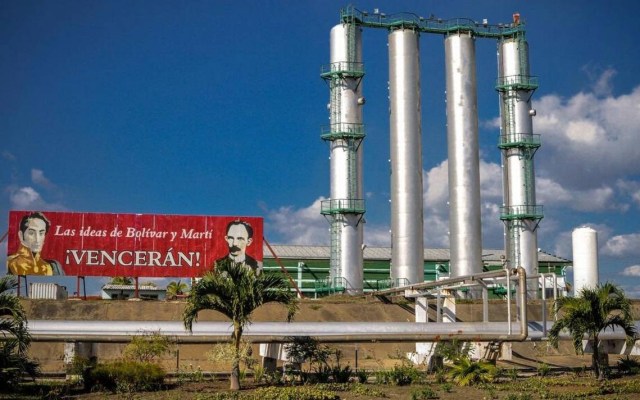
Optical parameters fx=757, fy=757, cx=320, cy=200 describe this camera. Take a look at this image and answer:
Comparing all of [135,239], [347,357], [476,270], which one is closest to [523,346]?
[347,357]

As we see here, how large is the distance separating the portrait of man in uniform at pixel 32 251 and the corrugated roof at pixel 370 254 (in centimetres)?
2544

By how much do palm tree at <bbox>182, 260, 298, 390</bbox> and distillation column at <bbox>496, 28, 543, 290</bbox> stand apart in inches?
1362

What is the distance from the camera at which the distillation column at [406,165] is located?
51.4m

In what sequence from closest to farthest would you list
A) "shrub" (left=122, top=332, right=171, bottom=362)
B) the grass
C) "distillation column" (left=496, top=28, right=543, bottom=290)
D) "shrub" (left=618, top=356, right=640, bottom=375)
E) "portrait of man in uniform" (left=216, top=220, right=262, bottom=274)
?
the grass, "shrub" (left=122, top=332, right=171, bottom=362), "shrub" (left=618, top=356, right=640, bottom=375), "portrait of man in uniform" (left=216, top=220, right=262, bottom=274), "distillation column" (left=496, top=28, right=543, bottom=290)

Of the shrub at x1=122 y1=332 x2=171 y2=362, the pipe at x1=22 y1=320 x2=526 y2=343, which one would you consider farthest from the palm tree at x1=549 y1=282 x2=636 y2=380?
the shrub at x1=122 y1=332 x2=171 y2=362

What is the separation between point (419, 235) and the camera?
51.9m

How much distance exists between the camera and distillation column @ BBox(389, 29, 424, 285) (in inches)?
2024

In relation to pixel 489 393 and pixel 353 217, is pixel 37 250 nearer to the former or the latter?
pixel 353 217

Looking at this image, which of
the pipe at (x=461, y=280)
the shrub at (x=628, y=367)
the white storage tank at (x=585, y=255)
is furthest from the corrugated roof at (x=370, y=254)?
the shrub at (x=628, y=367)

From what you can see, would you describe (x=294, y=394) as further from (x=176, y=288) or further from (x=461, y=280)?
(x=176, y=288)

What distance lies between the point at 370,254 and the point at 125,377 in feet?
167

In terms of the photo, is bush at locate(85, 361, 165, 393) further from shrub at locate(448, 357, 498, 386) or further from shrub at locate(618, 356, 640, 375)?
shrub at locate(618, 356, 640, 375)

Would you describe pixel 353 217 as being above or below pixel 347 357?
above

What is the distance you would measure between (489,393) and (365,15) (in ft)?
120
